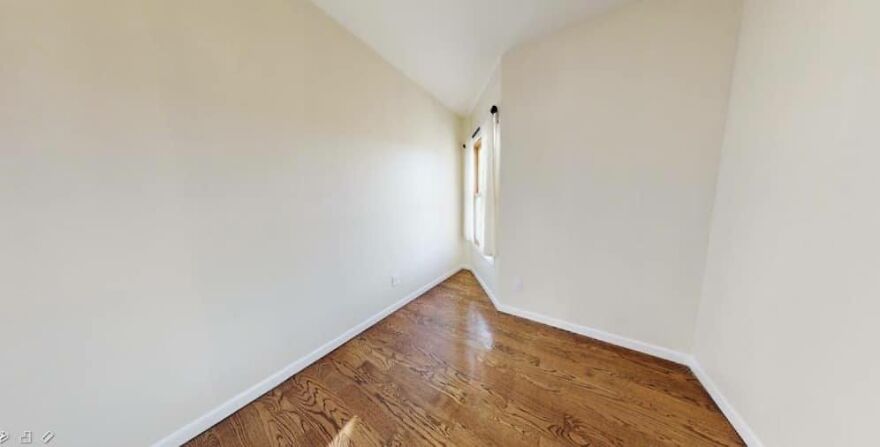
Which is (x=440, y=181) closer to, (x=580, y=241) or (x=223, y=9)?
(x=580, y=241)

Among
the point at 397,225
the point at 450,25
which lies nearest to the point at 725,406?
the point at 397,225

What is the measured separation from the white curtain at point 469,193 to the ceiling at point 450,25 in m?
1.12

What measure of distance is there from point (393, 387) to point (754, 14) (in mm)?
2695

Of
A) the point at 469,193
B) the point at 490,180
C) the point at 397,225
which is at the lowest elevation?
the point at 397,225

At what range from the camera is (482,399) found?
59.5 inches

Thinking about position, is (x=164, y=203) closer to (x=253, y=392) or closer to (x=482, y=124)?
(x=253, y=392)

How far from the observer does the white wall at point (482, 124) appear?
96.8 inches

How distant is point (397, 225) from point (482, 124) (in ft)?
4.71

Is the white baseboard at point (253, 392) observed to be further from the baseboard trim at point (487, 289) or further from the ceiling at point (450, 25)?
the ceiling at point (450, 25)

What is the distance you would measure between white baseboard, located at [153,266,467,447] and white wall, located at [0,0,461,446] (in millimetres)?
42

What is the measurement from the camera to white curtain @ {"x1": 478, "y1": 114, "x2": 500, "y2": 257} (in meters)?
2.44

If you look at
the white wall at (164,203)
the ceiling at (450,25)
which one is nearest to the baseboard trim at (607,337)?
the white wall at (164,203)

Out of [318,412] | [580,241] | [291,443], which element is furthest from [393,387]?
[580,241]

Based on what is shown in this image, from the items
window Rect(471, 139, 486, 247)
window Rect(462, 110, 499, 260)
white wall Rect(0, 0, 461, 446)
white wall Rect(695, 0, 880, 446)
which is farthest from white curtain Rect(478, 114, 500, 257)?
white wall Rect(695, 0, 880, 446)
